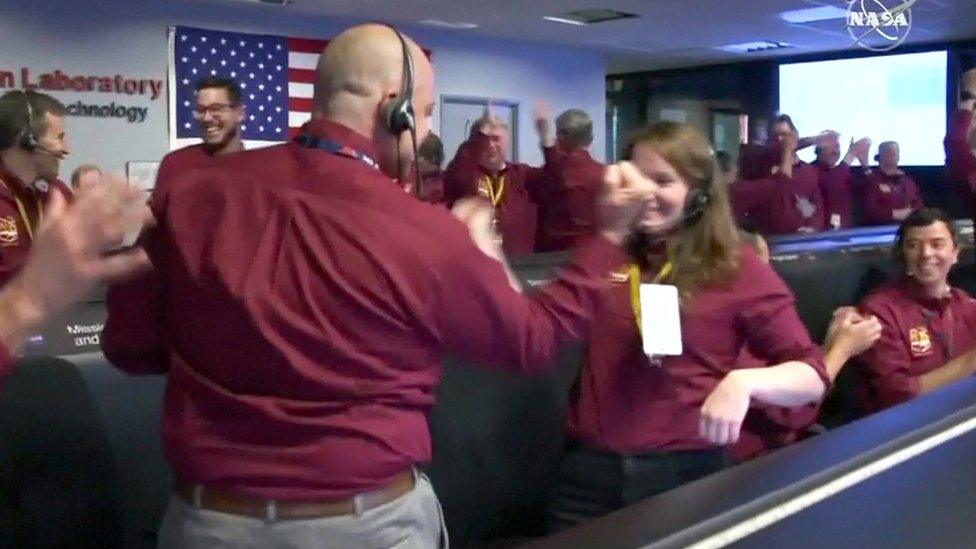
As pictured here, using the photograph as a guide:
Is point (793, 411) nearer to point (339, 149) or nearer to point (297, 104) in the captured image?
point (339, 149)

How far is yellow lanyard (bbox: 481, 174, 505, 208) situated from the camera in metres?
5.77

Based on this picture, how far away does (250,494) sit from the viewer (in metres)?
1.33

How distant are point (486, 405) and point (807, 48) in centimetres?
1018

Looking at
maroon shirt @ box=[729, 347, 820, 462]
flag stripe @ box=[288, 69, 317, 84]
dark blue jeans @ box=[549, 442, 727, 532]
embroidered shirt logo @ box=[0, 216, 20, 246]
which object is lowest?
maroon shirt @ box=[729, 347, 820, 462]

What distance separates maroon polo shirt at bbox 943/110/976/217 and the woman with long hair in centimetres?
228

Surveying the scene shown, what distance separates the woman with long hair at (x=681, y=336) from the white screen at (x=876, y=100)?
1055cm

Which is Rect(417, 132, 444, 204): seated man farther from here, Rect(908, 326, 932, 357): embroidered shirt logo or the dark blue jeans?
Rect(908, 326, 932, 357): embroidered shirt logo

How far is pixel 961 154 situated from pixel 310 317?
10.9ft

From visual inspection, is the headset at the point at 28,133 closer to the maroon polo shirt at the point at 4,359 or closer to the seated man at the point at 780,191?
the maroon polo shirt at the point at 4,359

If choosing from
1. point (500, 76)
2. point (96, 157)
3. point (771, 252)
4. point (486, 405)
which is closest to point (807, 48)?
point (500, 76)

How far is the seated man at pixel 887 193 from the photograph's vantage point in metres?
9.51

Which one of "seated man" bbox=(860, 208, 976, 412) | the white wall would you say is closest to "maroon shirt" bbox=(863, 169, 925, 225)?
the white wall

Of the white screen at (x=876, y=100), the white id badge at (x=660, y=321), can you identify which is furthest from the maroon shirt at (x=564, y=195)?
the white screen at (x=876, y=100)

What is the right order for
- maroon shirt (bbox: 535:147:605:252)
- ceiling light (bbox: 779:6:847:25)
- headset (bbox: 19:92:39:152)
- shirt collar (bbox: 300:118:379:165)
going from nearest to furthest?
1. shirt collar (bbox: 300:118:379:165)
2. headset (bbox: 19:92:39:152)
3. maroon shirt (bbox: 535:147:605:252)
4. ceiling light (bbox: 779:6:847:25)
